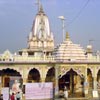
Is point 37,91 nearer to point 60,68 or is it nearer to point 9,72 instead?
point 60,68

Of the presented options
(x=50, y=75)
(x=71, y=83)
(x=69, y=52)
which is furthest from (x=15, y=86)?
(x=71, y=83)

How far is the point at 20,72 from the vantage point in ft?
73.1

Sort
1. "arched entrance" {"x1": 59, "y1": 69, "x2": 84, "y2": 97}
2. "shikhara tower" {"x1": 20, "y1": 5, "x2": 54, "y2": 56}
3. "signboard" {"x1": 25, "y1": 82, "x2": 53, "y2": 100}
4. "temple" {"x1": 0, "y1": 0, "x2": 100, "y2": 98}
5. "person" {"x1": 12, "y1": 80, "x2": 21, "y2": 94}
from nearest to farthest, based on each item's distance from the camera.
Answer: "person" {"x1": 12, "y1": 80, "x2": 21, "y2": 94}
"signboard" {"x1": 25, "y1": 82, "x2": 53, "y2": 100}
"temple" {"x1": 0, "y1": 0, "x2": 100, "y2": 98}
"arched entrance" {"x1": 59, "y1": 69, "x2": 84, "y2": 97}
"shikhara tower" {"x1": 20, "y1": 5, "x2": 54, "y2": 56}

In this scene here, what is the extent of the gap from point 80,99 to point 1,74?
629 centimetres

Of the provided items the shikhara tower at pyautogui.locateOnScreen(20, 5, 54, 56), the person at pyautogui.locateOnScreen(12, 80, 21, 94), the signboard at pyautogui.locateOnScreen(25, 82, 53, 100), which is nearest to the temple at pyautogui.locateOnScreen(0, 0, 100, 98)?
the signboard at pyautogui.locateOnScreen(25, 82, 53, 100)

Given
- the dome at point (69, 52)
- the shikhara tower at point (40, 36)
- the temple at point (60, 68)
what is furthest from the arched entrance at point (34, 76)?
the shikhara tower at point (40, 36)

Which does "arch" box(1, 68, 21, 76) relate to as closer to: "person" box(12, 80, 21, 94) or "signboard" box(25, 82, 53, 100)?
"signboard" box(25, 82, 53, 100)

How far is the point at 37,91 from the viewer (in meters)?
16.7

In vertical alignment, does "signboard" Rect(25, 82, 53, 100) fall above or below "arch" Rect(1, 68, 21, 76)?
below

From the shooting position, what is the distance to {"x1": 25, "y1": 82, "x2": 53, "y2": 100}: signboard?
16500 mm

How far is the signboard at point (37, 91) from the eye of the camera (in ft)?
54.1

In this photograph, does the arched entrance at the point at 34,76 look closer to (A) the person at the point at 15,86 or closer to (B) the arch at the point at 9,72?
(B) the arch at the point at 9,72

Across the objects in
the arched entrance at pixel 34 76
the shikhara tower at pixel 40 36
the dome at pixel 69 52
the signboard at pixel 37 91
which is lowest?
the signboard at pixel 37 91

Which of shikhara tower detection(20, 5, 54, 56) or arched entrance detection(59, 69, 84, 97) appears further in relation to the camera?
shikhara tower detection(20, 5, 54, 56)
